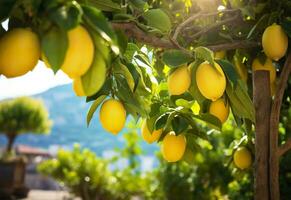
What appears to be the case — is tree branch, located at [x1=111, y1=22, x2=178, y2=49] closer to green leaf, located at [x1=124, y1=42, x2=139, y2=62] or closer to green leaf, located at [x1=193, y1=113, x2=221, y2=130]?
green leaf, located at [x1=124, y1=42, x2=139, y2=62]

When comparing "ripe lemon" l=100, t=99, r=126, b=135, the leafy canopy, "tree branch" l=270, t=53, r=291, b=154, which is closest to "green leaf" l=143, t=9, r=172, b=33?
"ripe lemon" l=100, t=99, r=126, b=135

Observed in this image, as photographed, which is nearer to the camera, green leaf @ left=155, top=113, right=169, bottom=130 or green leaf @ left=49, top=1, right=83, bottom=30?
green leaf @ left=49, top=1, right=83, bottom=30

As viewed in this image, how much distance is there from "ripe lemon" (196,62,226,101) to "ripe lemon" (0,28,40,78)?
43cm

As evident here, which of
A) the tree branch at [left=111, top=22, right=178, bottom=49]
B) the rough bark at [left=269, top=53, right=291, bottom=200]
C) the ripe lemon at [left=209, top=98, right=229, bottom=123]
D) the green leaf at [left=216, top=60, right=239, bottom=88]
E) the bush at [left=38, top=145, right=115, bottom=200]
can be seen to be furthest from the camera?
the bush at [left=38, top=145, right=115, bottom=200]

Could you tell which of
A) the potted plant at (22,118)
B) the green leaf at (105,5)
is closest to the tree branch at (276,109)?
the green leaf at (105,5)

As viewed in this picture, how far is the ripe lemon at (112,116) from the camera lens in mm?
993

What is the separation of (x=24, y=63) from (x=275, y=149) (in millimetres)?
994

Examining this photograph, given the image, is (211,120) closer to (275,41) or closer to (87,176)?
(275,41)

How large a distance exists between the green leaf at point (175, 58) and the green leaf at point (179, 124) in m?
0.24

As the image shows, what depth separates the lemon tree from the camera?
0.70 metres

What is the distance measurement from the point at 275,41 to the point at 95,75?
0.75 metres

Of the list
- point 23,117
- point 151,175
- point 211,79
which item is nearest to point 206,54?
point 211,79

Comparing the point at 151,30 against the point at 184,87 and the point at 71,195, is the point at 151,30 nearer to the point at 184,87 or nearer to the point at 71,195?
the point at 184,87

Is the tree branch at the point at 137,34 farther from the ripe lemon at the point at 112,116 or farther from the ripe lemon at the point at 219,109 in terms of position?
the ripe lemon at the point at 219,109
